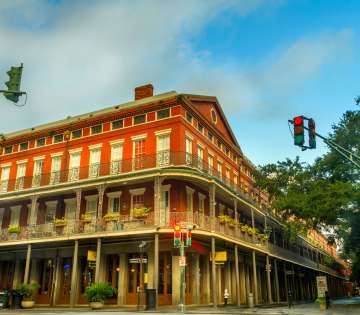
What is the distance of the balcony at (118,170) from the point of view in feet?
81.7

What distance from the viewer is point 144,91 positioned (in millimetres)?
30500

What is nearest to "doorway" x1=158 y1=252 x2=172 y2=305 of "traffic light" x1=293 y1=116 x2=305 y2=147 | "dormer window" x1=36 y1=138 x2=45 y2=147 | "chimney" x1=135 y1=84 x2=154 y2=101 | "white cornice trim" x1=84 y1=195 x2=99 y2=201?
"white cornice trim" x1=84 y1=195 x2=99 y2=201

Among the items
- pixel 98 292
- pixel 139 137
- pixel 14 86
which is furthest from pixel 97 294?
pixel 14 86

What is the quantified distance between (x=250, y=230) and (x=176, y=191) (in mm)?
6953

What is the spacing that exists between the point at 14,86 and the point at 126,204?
18.5 metres

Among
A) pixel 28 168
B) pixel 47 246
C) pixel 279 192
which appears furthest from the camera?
pixel 279 192

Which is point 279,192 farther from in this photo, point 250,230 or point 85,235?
point 85,235

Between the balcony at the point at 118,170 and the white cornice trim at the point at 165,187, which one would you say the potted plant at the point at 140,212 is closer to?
the white cornice trim at the point at 165,187

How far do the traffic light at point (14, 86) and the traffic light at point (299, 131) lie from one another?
21.5 feet

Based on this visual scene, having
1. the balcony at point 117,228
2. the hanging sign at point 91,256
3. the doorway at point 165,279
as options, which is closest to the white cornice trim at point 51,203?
the balcony at point 117,228

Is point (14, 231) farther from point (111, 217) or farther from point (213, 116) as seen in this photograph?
point (213, 116)

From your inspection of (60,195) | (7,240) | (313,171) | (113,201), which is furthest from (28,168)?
(313,171)

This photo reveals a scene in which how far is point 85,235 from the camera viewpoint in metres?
23.6

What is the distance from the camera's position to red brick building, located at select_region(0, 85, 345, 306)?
23.4m
